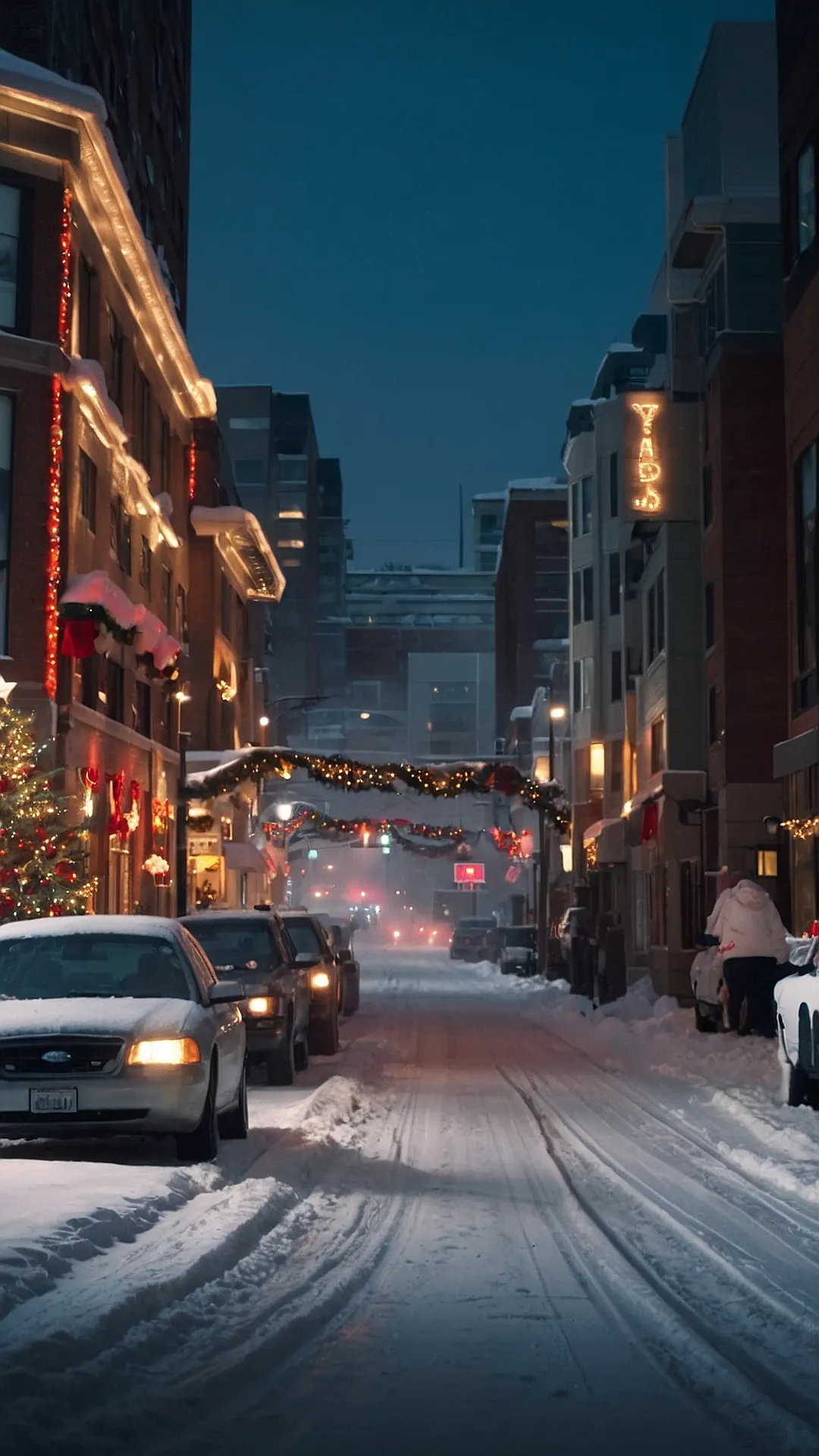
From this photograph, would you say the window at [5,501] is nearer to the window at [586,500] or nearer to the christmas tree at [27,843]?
the christmas tree at [27,843]

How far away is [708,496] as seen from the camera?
40656mm

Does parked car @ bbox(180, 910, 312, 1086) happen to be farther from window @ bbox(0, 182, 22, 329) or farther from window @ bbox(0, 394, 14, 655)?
window @ bbox(0, 182, 22, 329)

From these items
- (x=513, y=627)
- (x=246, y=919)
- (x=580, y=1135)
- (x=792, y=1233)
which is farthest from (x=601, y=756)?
(x=513, y=627)

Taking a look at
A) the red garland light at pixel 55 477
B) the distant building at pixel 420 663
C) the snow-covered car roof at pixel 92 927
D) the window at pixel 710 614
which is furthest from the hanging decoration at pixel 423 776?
the distant building at pixel 420 663

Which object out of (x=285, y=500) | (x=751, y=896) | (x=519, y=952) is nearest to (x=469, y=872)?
(x=285, y=500)

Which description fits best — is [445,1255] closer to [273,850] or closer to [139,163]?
[139,163]

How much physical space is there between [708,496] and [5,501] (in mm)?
16533

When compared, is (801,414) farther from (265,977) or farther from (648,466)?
(265,977)

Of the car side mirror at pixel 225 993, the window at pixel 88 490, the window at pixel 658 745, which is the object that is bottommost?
the car side mirror at pixel 225 993

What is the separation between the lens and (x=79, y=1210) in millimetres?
9234

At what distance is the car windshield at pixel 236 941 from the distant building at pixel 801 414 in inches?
440

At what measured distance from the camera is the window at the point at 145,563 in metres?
42.7

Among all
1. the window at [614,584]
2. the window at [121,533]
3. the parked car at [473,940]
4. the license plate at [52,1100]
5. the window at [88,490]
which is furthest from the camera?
the parked car at [473,940]

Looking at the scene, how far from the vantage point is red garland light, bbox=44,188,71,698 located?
A: 100 ft
